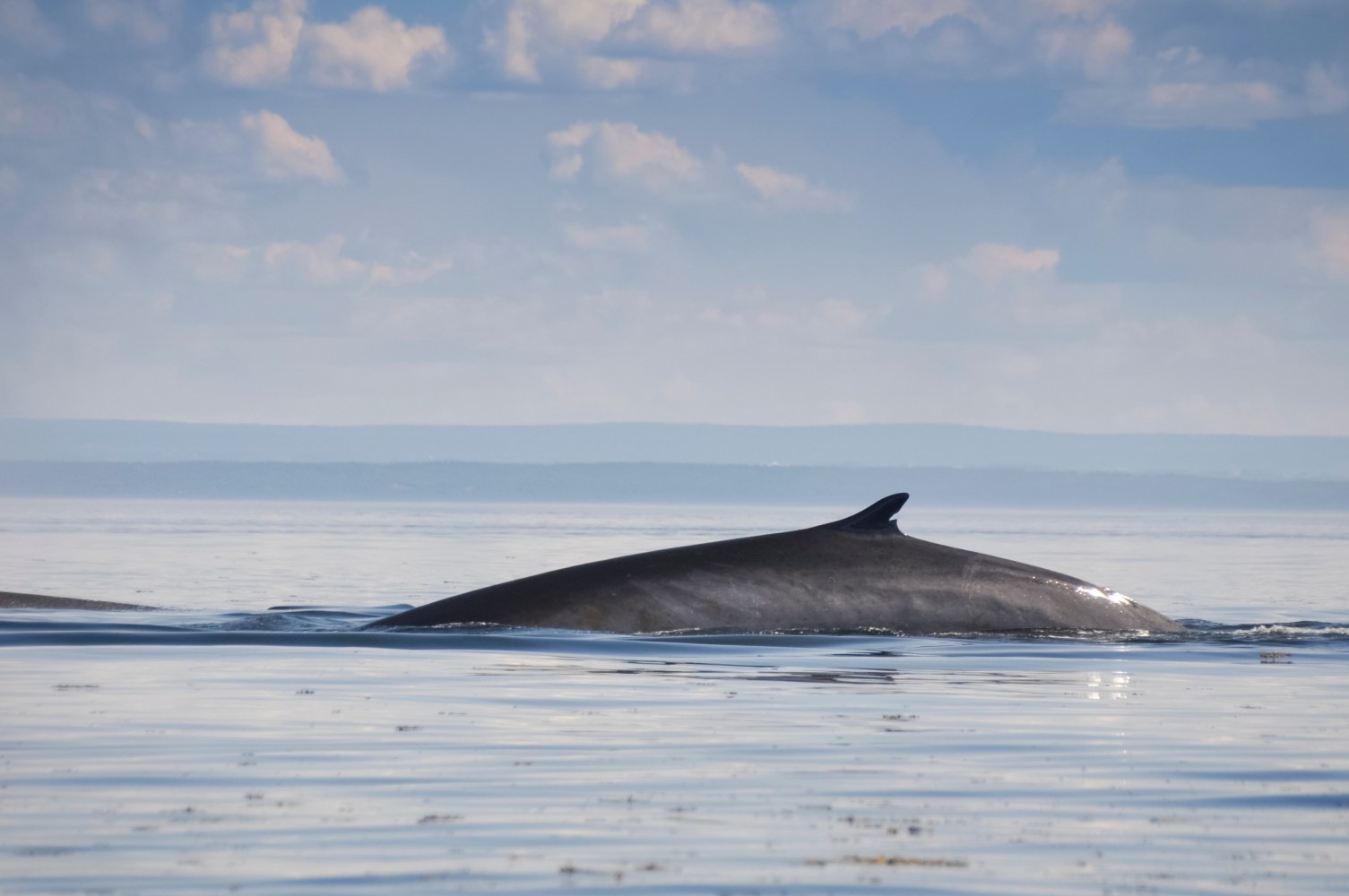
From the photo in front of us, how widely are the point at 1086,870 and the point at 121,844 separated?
3.50m

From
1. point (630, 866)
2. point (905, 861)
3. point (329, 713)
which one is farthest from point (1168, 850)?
point (329, 713)

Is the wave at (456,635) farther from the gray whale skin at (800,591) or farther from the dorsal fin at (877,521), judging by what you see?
the dorsal fin at (877,521)

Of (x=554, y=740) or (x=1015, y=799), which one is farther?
(x=554, y=740)

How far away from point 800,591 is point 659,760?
19.3ft

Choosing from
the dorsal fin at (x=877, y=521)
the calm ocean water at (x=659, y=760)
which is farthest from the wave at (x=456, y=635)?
the dorsal fin at (x=877, y=521)

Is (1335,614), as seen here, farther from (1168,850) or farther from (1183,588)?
(1168,850)

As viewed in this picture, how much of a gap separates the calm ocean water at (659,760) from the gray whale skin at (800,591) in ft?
0.64

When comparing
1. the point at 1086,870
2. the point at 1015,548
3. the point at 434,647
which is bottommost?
the point at 1086,870

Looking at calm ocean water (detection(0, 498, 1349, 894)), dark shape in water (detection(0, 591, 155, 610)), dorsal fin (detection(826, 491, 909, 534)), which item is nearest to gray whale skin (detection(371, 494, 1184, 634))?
dorsal fin (detection(826, 491, 909, 534))

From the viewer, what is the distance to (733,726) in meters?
11.3

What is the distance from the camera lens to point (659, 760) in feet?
33.0

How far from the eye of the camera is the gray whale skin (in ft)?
52.0

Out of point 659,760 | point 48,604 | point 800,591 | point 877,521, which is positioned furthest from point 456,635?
point 659,760

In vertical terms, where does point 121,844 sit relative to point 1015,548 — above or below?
below
